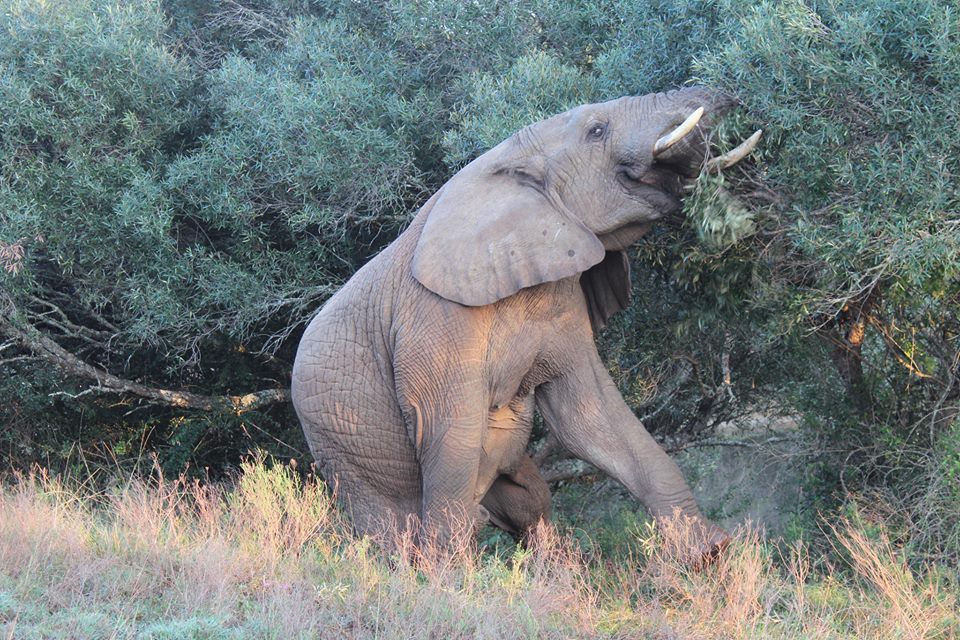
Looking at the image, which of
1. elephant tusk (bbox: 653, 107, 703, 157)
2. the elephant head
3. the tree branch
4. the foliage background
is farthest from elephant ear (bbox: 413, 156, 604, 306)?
the tree branch

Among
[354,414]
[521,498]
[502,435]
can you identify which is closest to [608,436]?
[502,435]

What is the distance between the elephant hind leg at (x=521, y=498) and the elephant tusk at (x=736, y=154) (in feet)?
8.52

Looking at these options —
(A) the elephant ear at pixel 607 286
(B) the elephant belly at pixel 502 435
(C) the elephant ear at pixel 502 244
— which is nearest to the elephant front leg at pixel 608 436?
(B) the elephant belly at pixel 502 435

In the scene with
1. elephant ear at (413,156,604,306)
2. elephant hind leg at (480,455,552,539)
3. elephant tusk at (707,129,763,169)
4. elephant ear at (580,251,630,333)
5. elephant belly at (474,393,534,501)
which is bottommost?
elephant hind leg at (480,455,552,539)

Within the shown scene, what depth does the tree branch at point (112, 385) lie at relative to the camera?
10.1 meters

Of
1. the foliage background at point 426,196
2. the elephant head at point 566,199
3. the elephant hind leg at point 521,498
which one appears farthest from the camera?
the elephant hind leg at point 521,498

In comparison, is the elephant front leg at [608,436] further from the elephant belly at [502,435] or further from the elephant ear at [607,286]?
the elephant ear at [607,286]

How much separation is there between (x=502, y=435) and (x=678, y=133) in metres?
2.22

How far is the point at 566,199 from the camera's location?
6.95 metres

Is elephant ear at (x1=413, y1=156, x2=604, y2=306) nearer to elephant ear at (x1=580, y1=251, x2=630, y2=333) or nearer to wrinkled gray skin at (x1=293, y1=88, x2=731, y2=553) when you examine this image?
wrinkled gray skin at (x1=293, y1=88, x2=731, y2=553)

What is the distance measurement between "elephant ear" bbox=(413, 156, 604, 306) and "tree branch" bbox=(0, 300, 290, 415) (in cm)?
441

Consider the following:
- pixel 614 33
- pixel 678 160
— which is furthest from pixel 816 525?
pixel 614 33

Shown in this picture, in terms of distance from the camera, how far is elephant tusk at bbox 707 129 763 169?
6594 millimetres

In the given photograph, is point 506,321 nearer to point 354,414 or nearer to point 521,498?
point 354,414
